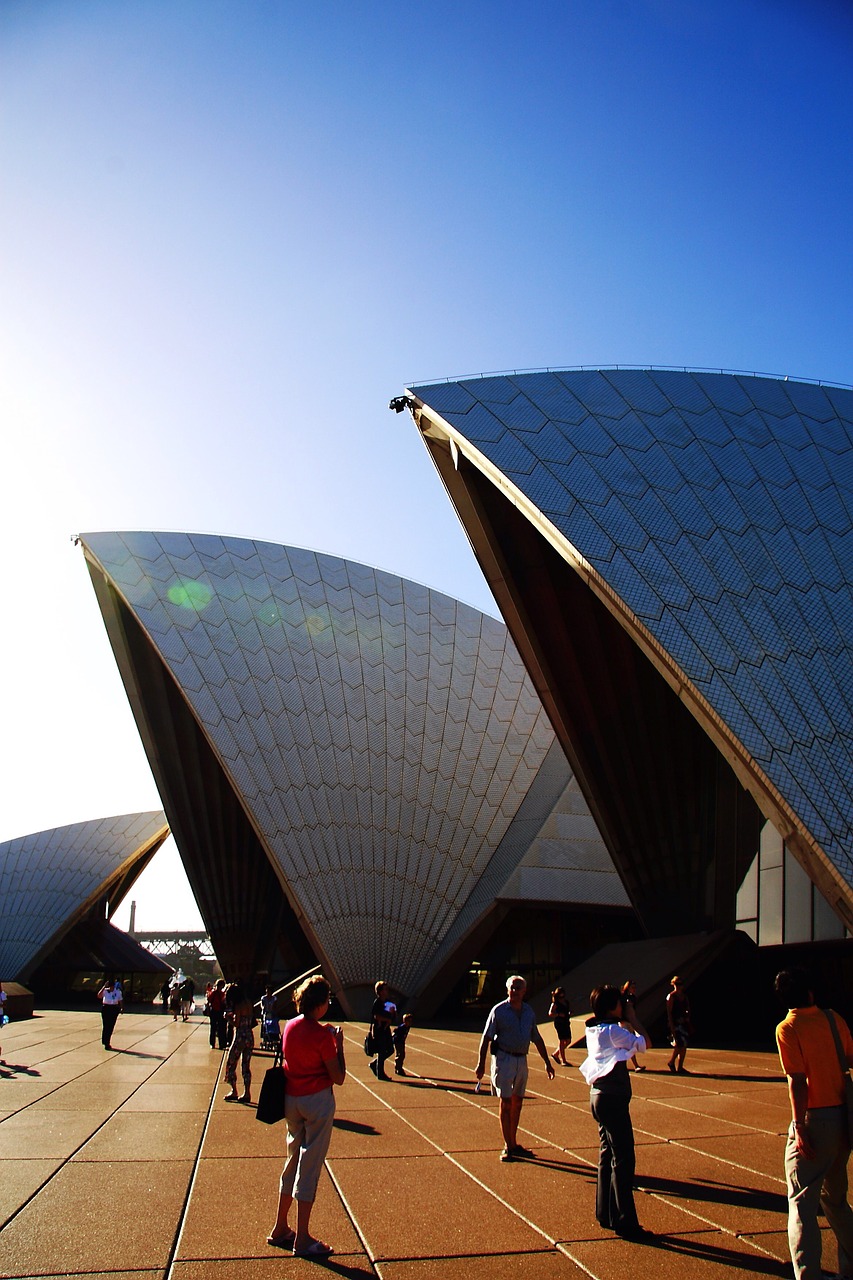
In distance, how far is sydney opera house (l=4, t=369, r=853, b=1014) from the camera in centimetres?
1261

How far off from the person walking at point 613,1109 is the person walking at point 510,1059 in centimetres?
117

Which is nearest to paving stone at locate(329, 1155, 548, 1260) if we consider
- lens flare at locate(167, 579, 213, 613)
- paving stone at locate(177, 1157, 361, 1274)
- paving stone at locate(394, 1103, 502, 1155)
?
paving stone at locate(177, 1157, 361, 1274)

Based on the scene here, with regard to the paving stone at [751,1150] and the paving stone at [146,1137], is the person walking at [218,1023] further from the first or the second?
the paving stone at [751,1150]

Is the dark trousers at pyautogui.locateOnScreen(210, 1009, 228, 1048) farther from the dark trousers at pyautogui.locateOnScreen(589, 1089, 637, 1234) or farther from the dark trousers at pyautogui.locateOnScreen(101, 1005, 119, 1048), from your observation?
the dark trousers at pyautogui.locateOnScreen(589, 1089, 637, 1234)

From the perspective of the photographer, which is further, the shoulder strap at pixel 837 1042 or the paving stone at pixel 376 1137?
the paving stone at pixel 376 1137

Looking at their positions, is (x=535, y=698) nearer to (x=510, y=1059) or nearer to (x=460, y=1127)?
(x=460, y=1127)

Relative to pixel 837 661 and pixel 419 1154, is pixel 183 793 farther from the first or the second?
pixel 419 1154

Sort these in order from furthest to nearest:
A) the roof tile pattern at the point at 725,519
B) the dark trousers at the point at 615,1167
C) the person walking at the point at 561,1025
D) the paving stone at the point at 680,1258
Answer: the person walking at the point at 561,1025, the roof tile pattern at the point at 725,519, the dark trousers at the point at 615,1167, the paving stone at the point at 680,1258

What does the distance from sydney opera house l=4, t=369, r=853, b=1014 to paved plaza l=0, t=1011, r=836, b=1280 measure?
469 centimetres

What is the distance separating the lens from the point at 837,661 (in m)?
12.6

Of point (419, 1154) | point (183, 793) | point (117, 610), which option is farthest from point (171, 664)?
point (419, 1154)

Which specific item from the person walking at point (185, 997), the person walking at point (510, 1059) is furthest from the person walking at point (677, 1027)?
the person walking at point (185, 997)

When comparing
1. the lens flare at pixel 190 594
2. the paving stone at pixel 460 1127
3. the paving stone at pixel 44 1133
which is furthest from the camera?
the lens flare at pixel 190 594

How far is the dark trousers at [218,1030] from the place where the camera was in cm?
1620
